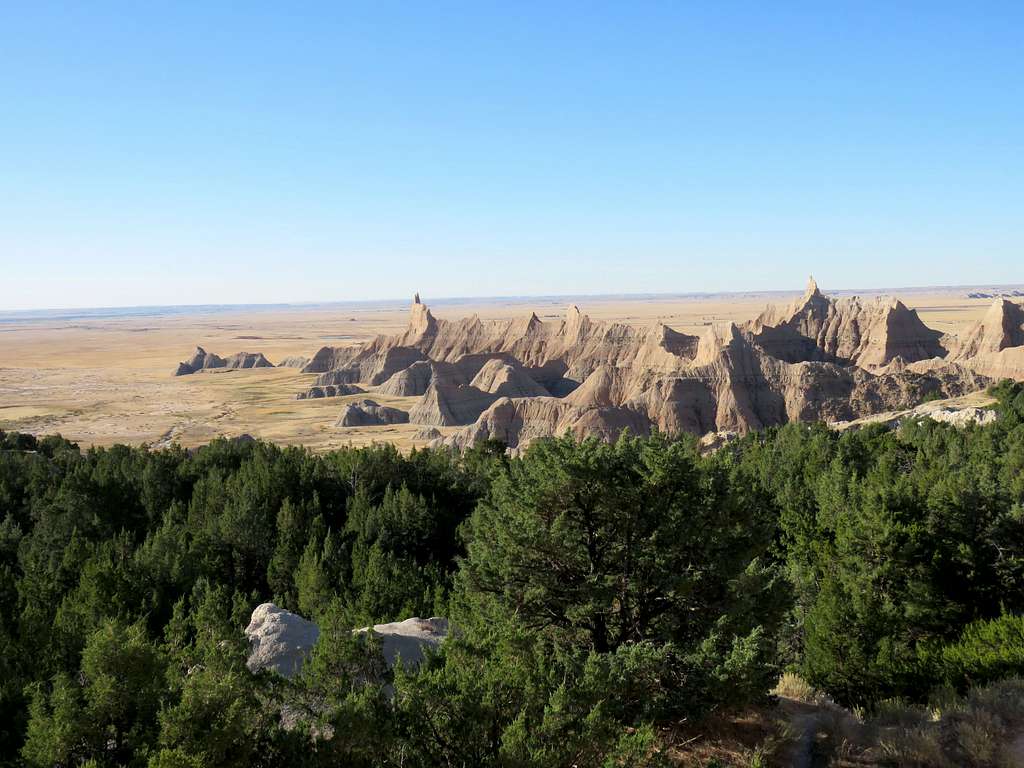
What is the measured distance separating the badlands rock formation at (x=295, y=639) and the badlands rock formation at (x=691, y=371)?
4266 centimetres

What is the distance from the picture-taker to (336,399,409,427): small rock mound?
330ft

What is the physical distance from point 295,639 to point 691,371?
75.9 meters

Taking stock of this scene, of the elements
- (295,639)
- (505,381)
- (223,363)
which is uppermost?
(223,363)

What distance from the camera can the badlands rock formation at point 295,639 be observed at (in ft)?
64.8

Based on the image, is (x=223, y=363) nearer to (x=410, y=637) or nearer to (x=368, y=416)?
(x=368, y=416)

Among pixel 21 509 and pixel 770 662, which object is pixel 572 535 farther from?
pixel 21 509

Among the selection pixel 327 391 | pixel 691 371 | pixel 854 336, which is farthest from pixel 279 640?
pixel 854 336

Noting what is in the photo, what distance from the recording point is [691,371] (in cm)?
9150

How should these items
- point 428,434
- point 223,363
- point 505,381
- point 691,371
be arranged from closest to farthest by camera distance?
1. point 691,371
2. point 428,434
3. point 505,381
4. point 223,363

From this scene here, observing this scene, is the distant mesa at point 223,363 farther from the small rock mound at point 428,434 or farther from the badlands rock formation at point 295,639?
the badlands rock formation at point 295,639

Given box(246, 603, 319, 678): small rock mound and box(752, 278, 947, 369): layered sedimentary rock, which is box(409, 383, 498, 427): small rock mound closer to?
box(752, 278, 947, 369): layered sedimentary rock

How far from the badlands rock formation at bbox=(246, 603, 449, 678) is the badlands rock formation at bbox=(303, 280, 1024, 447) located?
1680 inches

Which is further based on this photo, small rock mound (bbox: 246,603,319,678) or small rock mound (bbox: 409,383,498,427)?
small rock mound (bbox: 409,383,498,427)

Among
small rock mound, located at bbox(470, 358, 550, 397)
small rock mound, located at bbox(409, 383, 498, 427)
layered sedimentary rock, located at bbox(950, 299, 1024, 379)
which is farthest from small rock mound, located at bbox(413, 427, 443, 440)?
layered sedimentary rock, located at bbox(950, 299, 1024, 379)
